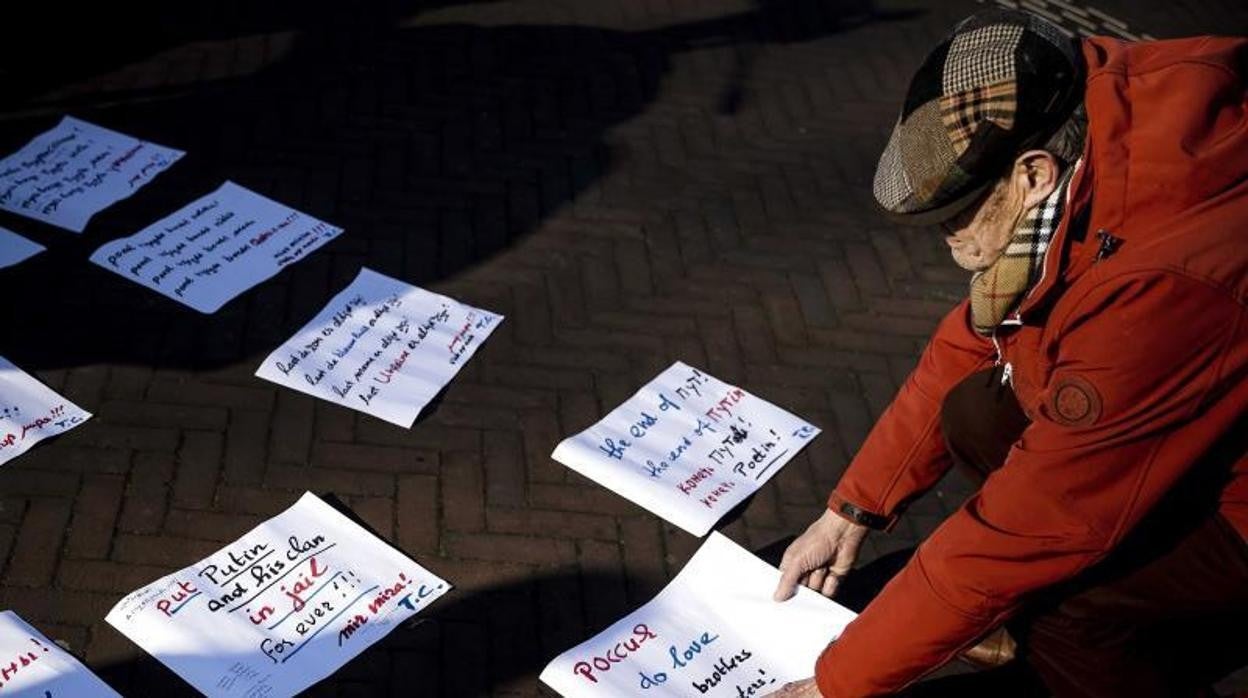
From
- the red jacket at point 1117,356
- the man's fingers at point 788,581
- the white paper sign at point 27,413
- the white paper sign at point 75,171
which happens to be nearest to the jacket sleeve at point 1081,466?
the red jacket at point 1117,356

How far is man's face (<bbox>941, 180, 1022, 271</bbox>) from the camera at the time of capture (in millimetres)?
2141

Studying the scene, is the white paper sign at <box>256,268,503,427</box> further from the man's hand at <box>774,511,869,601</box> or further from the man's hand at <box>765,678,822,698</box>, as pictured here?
the man's hand at <box>765,678,822,698</box>

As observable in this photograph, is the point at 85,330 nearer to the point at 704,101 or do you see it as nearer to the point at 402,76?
the point at 402,76

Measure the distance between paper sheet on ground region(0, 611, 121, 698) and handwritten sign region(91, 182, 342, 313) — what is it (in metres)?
1.34

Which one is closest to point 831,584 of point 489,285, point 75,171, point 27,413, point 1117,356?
point 1117,356

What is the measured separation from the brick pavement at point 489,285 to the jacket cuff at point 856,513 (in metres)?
0.66

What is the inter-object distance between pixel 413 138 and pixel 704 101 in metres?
1.22

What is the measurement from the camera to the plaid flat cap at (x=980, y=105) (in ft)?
6.61

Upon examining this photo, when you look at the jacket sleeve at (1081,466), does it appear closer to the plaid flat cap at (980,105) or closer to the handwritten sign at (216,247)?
the plaid flat cap at (980,105)

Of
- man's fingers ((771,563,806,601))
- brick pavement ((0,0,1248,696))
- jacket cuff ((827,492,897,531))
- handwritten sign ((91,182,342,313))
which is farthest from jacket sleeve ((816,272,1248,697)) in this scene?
handwritten sign ((91,182,342,313))

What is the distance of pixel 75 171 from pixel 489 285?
1.45m

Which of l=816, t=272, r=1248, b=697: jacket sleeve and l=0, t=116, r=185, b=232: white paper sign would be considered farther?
l=0, t=116, r=185, b=232: white paper sign

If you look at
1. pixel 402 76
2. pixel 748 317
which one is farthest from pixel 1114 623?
pixel 402 76

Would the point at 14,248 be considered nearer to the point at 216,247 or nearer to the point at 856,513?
the point at 216,247
